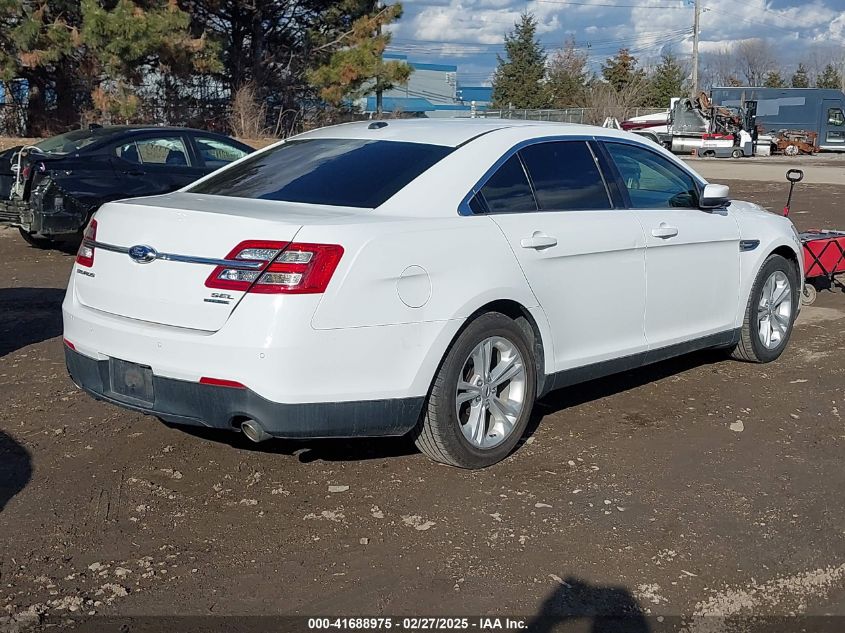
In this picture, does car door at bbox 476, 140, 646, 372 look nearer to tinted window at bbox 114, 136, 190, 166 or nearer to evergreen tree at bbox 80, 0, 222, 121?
tinted window at bbox 114, 136, 190, 166

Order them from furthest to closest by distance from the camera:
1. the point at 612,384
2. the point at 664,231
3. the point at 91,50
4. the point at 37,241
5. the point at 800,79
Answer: the point at 800,79
the point at 91,50
the point at 37,241
the point at 612,384
the point at 664,231

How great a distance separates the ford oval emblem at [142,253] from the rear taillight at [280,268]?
410mm

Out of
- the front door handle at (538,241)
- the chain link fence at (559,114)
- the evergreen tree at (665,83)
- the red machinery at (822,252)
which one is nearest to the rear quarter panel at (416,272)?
the front door handle at (538,241)

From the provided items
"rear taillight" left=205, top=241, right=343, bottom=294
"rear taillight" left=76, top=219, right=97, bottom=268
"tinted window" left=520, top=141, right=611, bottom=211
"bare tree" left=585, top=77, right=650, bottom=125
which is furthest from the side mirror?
"bare tree" left=585, top=77, right=650, bottom=125

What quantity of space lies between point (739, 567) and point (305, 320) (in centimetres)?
196

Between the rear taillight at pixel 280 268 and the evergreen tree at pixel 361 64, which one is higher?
the evergreen tree at pixel 361 64

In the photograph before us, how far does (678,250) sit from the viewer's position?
5805mm

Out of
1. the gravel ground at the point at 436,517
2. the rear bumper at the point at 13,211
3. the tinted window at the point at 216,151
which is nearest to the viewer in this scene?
the gravel ground at the point at 436,517

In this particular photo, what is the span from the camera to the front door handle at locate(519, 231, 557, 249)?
15.9ft

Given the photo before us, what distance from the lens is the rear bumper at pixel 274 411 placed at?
409cm

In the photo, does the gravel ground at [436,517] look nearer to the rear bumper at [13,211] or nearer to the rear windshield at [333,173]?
the rear windshield at [333,173]

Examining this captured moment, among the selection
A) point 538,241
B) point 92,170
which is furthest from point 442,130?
point 92,170

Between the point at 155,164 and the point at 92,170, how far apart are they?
74 cm

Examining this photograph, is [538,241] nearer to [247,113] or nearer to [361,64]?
[361,64]
